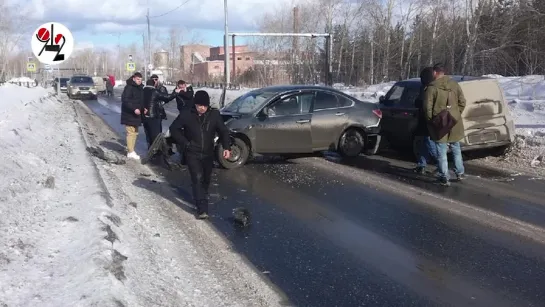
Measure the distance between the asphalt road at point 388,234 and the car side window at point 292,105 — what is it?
1515mm

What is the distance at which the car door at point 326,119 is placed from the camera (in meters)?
10.8

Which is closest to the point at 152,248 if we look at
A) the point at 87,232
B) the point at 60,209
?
the point at 87,232

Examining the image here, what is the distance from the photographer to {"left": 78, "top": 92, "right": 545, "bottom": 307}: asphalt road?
4527 mm

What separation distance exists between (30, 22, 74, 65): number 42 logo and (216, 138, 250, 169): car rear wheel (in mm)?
4119

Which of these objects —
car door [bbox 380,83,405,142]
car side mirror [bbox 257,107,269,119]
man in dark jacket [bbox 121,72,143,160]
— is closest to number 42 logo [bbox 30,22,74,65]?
man in dark jacket [bbox 121,72,143,160]

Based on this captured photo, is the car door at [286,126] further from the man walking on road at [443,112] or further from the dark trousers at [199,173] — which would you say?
the dark trousers at [199,173]

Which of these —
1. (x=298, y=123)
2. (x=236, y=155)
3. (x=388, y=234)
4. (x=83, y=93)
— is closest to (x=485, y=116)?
(x=298, y=123)

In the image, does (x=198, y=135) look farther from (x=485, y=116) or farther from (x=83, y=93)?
(x=83, y=93)

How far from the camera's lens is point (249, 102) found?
11070 mm

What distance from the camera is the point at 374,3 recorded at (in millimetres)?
53281

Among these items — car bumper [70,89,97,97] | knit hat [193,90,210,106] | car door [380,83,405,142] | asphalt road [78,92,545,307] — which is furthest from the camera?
car bumper [70,89,97,97]

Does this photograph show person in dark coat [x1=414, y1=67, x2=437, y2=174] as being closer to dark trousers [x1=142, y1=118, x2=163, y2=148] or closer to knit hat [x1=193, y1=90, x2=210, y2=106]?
knit hat [x1=193, y1=90, x2=210, y2=106]

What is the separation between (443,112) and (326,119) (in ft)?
10.2

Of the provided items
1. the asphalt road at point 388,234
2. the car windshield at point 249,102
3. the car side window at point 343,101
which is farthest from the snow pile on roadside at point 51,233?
the car side window at point 343,101
